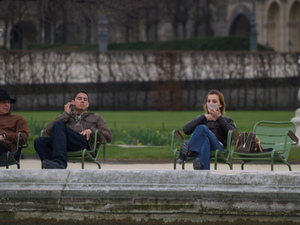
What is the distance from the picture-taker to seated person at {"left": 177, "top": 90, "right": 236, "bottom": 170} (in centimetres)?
971

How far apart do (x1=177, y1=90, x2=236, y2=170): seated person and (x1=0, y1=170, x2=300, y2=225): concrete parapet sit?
1.76 metres

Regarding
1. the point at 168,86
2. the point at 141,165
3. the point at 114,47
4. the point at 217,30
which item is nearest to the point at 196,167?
the point at 141,165

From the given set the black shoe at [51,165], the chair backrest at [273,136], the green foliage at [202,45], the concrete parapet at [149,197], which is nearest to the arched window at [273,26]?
the green foliage at [202,45]

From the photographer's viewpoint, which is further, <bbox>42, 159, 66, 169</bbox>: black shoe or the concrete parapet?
<bbox>42, 159, 66, 169</bbox>: black shoe

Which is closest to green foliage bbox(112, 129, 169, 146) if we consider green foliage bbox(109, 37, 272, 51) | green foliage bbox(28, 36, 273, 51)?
green foliage bbox(28, 36, 273, 51)

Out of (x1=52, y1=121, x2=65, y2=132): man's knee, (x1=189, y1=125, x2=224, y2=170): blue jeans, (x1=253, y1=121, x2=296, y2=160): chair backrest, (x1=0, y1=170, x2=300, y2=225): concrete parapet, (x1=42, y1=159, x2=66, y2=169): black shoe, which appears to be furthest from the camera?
(x1=253, y1=121, x2=296, y2=160): chair backrest

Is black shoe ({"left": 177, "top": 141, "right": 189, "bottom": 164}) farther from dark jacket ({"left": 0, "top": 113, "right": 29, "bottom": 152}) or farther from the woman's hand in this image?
dark jacket ({"left": 0, "top": 113, "right": 29, "bottom": 152})

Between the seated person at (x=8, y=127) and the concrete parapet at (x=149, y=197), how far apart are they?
7.41 ft

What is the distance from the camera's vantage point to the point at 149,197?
7.75 metres

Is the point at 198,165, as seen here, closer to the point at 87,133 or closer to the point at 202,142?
the point at 202,142

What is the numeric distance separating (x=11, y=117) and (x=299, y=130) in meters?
6.04

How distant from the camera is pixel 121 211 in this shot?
7797mm

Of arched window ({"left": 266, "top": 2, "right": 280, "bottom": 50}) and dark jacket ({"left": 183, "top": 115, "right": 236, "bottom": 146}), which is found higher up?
arched window ({"left": 266, "top": 2, "right": 280, "bottom": 50})

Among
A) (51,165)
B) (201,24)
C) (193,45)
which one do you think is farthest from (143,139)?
(201,24)
